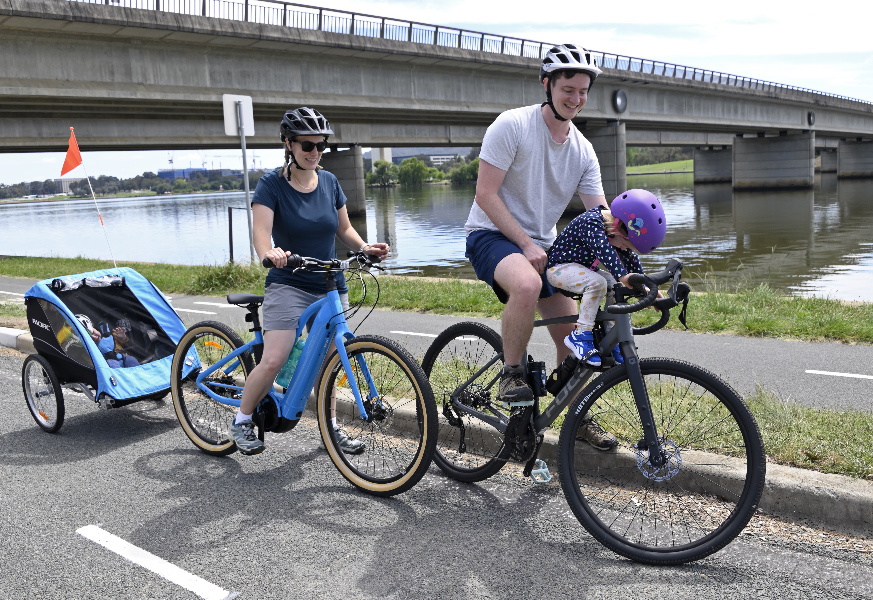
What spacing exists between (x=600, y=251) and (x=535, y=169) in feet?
1.93

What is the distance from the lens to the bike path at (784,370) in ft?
10.9

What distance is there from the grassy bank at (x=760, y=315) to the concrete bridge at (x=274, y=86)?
7.26 m

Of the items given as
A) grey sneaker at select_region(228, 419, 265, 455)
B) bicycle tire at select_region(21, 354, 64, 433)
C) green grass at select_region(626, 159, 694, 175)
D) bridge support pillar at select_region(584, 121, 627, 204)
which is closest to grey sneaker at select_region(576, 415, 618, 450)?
grey sneaker at select_region(228, 419, 265, 455)

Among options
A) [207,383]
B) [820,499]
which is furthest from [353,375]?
[820,499]

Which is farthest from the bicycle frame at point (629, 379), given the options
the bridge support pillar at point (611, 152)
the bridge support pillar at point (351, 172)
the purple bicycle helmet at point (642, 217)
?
the bridge support pillar at point (351, 172)

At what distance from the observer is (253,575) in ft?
10.3

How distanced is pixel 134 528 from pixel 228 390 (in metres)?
1.18

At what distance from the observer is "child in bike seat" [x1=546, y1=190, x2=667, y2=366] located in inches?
123

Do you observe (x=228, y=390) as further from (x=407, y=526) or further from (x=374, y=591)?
(x=374, y=591)

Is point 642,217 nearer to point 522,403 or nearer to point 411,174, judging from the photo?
point 522,403

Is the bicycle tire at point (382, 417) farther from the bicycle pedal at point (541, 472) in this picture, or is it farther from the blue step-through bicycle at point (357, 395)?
the bicycle pedal at point (541, 472)

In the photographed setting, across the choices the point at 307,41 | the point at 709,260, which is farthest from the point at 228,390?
the point at 307,41

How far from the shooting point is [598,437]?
3762 millimetres

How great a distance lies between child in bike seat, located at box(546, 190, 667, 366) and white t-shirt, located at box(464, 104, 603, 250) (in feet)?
0.85
